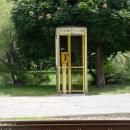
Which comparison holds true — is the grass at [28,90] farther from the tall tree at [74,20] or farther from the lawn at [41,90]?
the tall tree at [74,20]

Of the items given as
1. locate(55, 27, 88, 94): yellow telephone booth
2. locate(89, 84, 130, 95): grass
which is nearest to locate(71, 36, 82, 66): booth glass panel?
locate(55, 27, 88, 94): yellow telephone booth

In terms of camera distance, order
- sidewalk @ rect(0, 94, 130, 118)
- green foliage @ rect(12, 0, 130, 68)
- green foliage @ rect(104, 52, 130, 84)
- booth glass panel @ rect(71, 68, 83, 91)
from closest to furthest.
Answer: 1. sidewalk @ rect(0, 94, 130, 118)
2. green foliage @ rect(12, 0, 130, 68)
3. booth glass panel @ rect(71, 68, 83, 91)
4. green foliage @ rect(104, 52, 130, 84)

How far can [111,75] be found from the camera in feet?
83.6

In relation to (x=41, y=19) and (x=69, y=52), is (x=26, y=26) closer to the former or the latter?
(x=41, y=19)

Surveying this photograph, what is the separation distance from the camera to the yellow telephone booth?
22078 mm

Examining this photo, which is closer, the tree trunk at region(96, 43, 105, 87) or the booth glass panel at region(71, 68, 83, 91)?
the booth glass panel at region(71, 68, 83, 91)

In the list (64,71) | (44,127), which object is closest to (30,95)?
(64,71)

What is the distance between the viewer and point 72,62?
74.9 feet

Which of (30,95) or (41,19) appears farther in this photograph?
(41,19)

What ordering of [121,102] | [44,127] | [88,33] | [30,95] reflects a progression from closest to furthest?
[44,127]
[121,102]
[30,95]
[88,33]

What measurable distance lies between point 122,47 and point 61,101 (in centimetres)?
552

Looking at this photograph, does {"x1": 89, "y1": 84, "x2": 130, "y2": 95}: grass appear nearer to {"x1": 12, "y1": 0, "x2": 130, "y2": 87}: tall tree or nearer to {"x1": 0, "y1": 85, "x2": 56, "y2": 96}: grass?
{"x1": 12, "y1": 0, "x2": 130, "y2": 87}: tall tree

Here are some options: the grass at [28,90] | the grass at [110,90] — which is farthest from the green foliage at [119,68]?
the grass at [28,90]

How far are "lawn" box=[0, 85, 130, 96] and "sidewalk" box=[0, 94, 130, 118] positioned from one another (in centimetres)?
109
